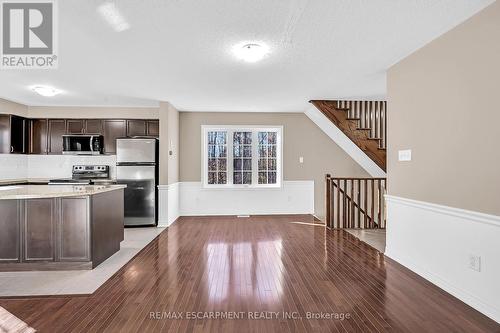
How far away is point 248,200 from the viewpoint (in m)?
7.04

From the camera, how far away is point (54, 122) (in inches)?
243

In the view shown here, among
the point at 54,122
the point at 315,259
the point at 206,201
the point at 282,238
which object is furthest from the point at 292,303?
the point at 54,122

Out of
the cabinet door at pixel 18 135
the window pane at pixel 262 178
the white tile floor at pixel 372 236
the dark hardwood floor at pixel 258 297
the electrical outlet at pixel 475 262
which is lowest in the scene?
the dark hardwood floor at pixel 258 297

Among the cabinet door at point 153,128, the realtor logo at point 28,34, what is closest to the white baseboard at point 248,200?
the cabinet door at point 153,128

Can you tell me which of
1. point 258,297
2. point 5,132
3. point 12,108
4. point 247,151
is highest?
point 12,108

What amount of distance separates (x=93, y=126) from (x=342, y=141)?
5.56 m

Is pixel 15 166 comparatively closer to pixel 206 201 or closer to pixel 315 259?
pixel 206 201

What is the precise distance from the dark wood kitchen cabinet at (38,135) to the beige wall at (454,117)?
22.4ft

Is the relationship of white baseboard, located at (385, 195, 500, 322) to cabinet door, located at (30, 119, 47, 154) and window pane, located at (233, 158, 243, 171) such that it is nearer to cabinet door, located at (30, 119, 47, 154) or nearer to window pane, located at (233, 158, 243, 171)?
window pane, located at (233, 158, 243, 171)

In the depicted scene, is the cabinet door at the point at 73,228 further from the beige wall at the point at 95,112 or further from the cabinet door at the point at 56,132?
the cabinet door at the point at 56,132

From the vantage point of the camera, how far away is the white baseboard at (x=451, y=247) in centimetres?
237

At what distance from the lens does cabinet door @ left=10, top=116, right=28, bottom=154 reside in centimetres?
576

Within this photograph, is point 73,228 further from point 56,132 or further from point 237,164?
point 237,164

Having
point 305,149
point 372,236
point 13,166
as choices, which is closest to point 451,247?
point 372,236
